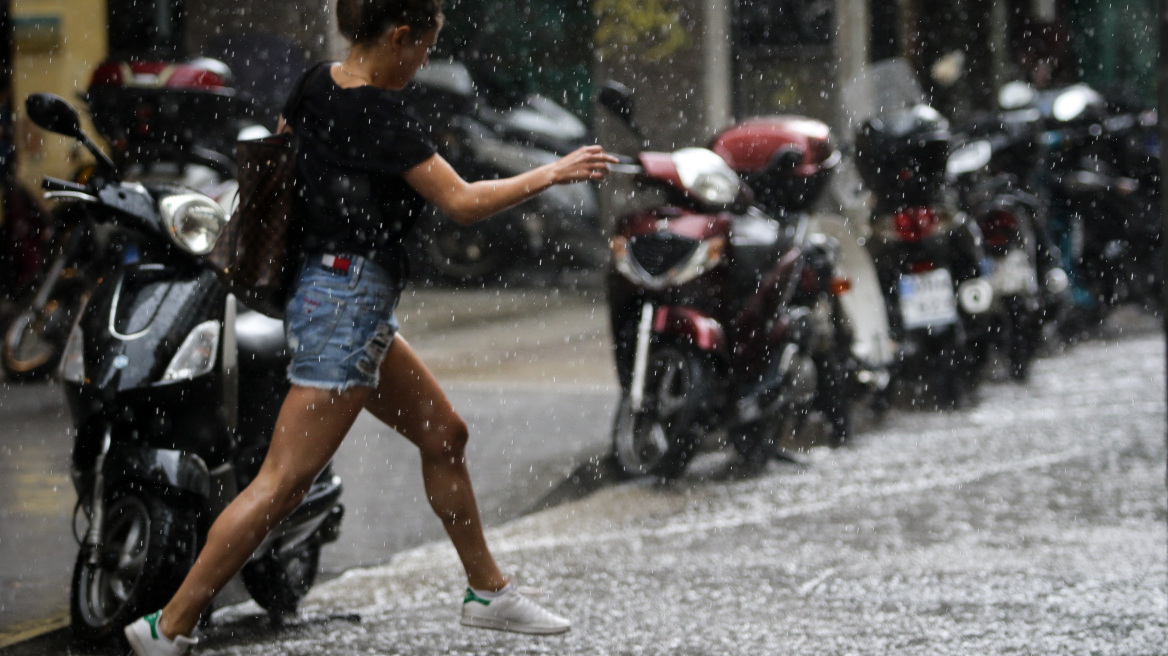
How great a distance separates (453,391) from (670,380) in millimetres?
2090

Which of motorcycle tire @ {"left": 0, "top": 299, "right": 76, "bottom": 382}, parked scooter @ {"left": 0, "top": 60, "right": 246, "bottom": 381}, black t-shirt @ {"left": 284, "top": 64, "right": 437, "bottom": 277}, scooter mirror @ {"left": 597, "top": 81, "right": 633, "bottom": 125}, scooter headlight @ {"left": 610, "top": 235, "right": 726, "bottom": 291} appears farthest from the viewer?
motorcycle tire @ {"left": 0, "top": 299, "right": 76, "bottom": 382}

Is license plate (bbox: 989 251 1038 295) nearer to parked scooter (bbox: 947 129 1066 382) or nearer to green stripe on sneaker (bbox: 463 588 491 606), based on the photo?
parked scooter (bbox: 947 129 1066 382)

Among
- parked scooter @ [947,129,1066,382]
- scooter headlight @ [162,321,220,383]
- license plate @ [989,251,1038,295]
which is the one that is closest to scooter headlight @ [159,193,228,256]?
scooter headlight @ [162,321,220,383]

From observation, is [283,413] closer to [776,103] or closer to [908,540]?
[908,540]

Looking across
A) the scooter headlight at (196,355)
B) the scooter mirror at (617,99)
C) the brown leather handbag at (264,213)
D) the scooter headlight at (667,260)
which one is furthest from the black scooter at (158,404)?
the scooter headlight at (667,260)

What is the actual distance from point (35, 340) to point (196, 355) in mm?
4859

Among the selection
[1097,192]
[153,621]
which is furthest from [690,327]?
[1097,192]

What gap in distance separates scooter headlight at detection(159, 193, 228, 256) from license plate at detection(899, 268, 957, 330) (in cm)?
463

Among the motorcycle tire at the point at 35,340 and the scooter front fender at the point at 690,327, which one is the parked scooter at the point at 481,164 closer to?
the motorcycle tire at the point at 35,340

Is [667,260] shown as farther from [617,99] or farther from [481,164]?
[481,164]

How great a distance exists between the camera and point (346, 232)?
11.5 ft

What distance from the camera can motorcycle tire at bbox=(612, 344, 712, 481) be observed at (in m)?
6.13

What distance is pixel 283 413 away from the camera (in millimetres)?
3494

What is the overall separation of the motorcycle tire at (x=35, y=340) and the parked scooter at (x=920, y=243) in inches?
167
